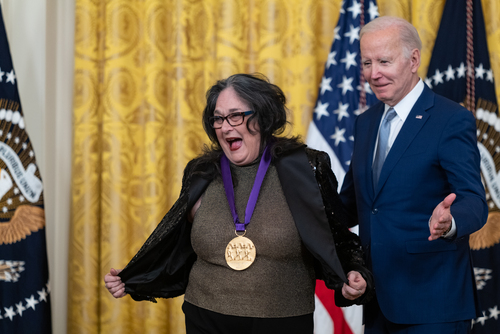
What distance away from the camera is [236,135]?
183 cm

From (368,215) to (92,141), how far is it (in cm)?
229

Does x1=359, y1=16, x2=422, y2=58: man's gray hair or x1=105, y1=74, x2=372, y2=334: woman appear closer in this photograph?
x1=105, y1=74, x2=372, y2=334: woman

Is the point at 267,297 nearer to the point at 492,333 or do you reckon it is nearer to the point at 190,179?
the point at 190,179

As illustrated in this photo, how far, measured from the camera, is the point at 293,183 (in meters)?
1.75

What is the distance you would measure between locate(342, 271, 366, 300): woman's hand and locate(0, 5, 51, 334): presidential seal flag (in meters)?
2.10

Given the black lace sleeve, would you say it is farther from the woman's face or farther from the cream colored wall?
the cream colored wall

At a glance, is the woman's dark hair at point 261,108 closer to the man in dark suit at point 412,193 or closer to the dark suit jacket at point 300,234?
the dark suit jacket at point 300,234

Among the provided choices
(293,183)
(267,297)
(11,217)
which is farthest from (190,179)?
(11,217)

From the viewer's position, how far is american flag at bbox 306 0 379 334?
325cm

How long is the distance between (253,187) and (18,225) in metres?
1.89

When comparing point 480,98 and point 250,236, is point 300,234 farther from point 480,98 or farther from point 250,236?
point 480,98

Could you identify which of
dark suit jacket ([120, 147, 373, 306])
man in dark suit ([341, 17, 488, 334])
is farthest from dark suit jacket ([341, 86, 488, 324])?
dark suit jacket ([120, 147, 373, 306])

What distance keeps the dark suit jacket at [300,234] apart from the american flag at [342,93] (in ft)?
4.67

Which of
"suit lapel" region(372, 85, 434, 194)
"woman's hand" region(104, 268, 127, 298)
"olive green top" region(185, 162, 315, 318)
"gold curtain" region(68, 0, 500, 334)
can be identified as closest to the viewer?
"olive green top" region(185, 162, 315, 318)
